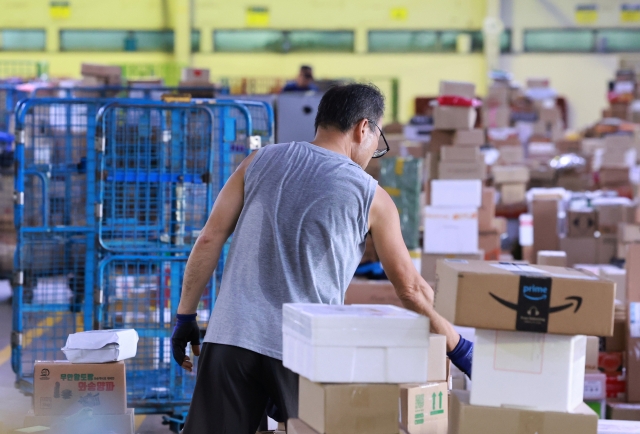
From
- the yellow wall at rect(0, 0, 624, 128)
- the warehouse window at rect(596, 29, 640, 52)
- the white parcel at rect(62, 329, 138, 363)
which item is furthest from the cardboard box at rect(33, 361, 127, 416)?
the warehouse window at rect(596, 29, 640, 52)

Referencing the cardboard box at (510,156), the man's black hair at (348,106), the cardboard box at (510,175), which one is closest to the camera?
the man's black hair at (348,106)

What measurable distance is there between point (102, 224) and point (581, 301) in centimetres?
321

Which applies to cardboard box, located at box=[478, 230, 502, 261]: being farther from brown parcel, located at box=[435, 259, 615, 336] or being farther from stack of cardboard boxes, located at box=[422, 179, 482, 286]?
brown parcel, located at box=[435, 259, 615, 336]

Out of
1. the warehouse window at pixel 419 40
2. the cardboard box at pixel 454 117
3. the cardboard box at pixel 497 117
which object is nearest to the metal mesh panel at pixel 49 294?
the cardboard box at pixel 454 117

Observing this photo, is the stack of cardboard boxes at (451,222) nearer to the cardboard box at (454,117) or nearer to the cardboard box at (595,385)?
the cardboard box at (454,117)

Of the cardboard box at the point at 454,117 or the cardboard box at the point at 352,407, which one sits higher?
the cardboard box at the point at 454,117

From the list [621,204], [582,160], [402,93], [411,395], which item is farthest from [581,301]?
[402,93]

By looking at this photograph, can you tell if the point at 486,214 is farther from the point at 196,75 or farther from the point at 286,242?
the point at 286,242

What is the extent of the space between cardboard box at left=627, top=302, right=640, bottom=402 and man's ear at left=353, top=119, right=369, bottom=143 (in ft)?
9.44

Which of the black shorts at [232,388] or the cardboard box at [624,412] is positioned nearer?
the black shorts at [232,388]

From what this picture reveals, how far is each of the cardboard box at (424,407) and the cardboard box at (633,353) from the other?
2.02 m

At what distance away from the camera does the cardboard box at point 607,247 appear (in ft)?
28.4

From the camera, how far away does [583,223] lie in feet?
29.0

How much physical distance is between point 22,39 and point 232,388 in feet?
61.1
